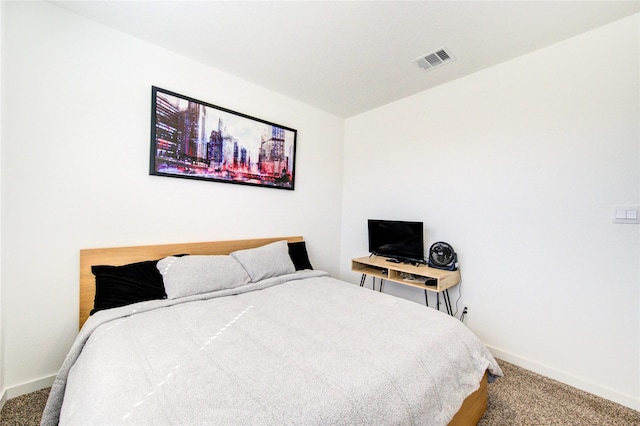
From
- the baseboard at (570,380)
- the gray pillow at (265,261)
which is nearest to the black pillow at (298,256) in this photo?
the gray pillow at (265,261)

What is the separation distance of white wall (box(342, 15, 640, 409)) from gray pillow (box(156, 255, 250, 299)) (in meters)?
2.00

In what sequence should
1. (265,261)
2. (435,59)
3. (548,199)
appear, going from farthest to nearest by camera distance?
(265,261) < (435,59) < (548,199)

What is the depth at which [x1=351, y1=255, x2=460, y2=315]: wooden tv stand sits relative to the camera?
239 cm

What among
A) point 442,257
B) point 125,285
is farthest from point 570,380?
point 125,285

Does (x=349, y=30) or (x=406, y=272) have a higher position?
(x=349, y=30)

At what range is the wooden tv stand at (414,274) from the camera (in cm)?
239

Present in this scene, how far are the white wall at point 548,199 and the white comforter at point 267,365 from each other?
1.00 m

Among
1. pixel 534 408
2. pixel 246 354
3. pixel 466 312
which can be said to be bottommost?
pixel 534 408

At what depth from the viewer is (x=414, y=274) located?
103 inches

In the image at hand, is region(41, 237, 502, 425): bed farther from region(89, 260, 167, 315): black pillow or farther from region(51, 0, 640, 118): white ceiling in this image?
region(51, 0, 640, 118): white ceiling

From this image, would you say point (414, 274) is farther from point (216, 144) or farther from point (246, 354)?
point (216, 144)

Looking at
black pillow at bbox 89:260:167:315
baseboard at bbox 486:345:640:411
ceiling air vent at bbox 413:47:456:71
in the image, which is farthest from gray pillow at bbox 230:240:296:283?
ceiling air vent at bbox 413:47:456:71

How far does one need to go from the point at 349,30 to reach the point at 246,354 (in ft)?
7.23

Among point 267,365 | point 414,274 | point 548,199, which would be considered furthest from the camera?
point 414,274
